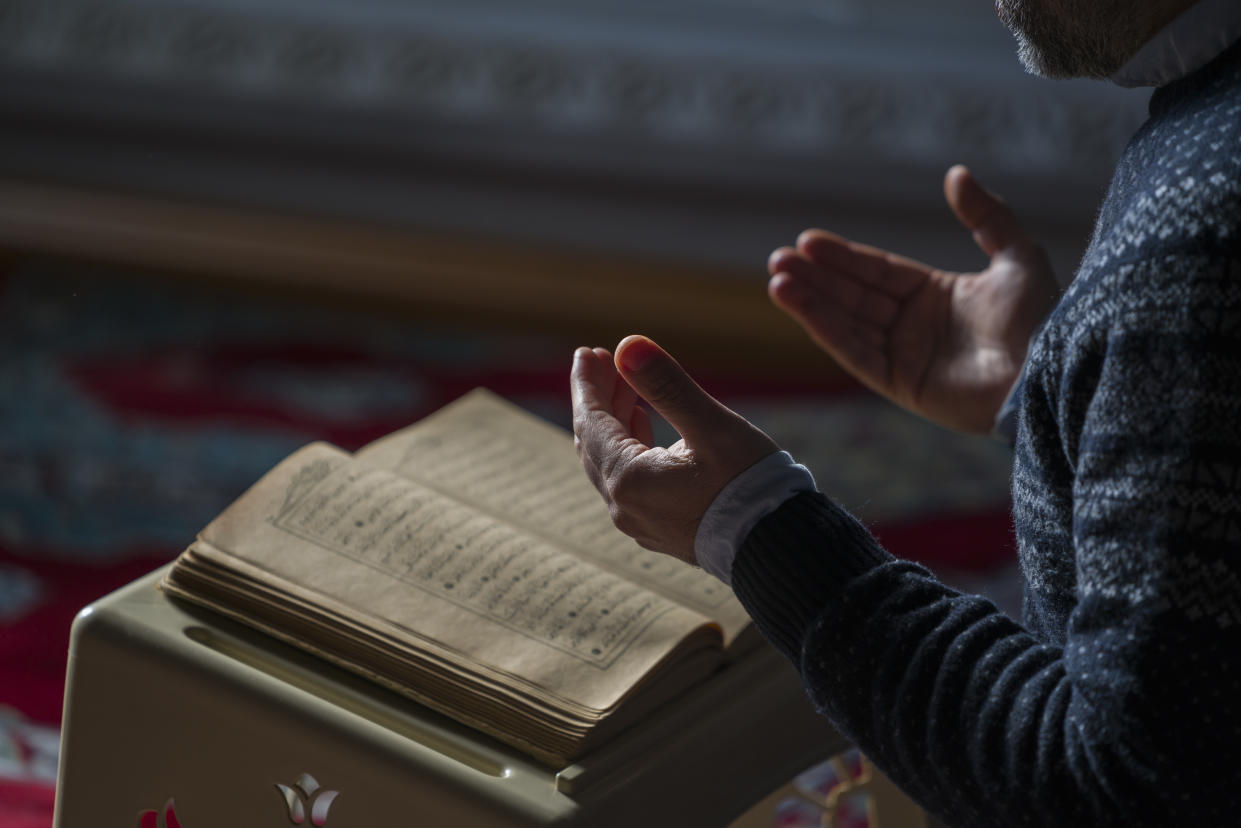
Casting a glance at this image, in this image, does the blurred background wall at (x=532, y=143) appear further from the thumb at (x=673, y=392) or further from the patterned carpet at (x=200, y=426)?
the thumb at (x=673, y=392)

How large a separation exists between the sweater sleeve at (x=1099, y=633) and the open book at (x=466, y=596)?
0.16 metres

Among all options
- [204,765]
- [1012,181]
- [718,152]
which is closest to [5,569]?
[204,765]

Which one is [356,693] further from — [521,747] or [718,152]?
[718,152]

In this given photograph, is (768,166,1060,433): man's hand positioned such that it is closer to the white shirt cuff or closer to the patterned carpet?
Result: the white shirt cuff

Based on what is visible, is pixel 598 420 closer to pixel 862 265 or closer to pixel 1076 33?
pixel 1076 33

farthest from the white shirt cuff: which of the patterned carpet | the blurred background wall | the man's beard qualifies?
the blurred background wall

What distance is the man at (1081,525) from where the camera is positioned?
609mm

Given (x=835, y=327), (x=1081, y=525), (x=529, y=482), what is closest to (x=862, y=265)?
(x=835, y=327)

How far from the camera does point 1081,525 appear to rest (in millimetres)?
650

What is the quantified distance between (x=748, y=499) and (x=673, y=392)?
74 millimetres

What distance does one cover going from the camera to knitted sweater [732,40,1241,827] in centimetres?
61

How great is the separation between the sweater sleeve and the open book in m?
0.16

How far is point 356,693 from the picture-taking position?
0.88 metres

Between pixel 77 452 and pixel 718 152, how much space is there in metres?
1.41
